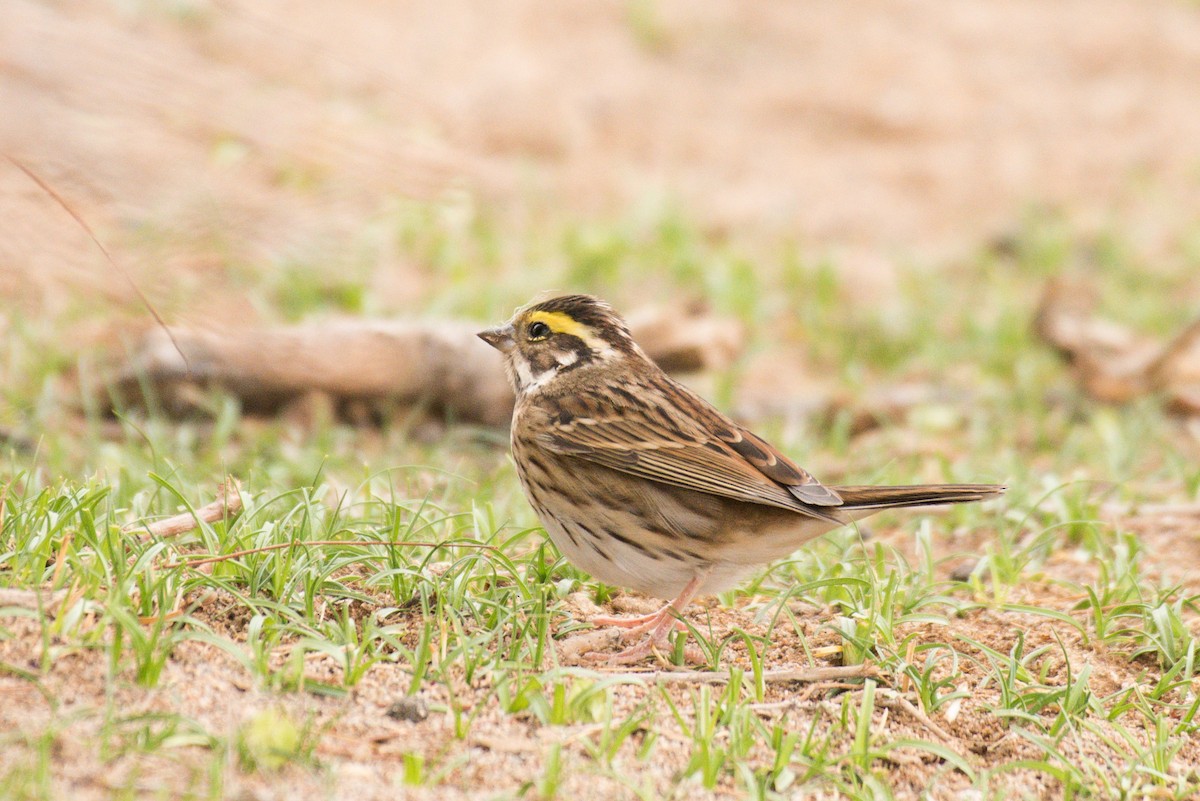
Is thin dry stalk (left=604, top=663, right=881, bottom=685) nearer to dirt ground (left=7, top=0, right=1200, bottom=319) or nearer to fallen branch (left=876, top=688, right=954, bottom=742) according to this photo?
fallen branch (left=876, top=688, right=954, bottom=742)

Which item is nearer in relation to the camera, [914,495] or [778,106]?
[914,495]

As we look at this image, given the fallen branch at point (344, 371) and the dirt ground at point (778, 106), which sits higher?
the dirt ground at point (778, 106)

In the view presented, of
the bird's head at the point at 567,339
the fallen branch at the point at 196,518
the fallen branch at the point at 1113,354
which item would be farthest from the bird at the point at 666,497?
the fallen branch at the point at 1113,354

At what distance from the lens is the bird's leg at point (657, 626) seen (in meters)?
4.77

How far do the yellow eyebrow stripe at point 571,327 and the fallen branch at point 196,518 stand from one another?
1427mm

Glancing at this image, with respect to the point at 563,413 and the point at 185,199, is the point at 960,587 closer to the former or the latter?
the point at 563,413

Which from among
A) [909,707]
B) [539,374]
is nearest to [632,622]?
[909,707]

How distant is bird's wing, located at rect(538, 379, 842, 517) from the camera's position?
16.0ft

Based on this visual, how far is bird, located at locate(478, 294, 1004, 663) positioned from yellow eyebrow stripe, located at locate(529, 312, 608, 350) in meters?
0.38

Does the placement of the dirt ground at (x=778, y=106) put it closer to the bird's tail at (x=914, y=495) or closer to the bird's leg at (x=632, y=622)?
the bird's leg at (x=632, y=622)

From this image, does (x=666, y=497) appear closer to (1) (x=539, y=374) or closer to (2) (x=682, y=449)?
(2) (x=682, y=449)

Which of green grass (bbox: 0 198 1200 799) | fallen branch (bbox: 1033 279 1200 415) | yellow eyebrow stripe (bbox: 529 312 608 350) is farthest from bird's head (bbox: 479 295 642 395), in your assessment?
fallen branch (bbox: 1033 279 1200 415)

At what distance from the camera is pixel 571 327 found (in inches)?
226

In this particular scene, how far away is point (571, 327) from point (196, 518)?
1.73 metres
